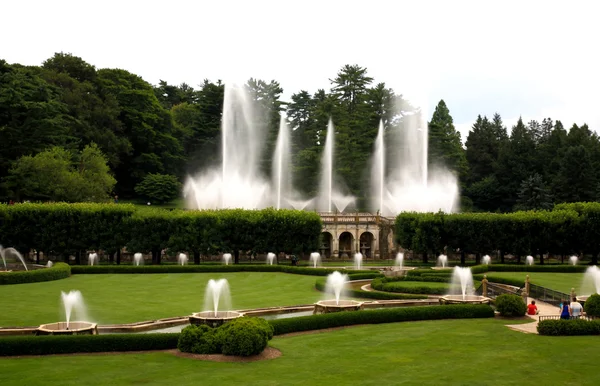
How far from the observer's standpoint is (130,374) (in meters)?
19.3

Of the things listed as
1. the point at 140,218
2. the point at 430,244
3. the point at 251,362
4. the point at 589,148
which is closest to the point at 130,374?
the point at 251,362

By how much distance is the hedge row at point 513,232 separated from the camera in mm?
62750

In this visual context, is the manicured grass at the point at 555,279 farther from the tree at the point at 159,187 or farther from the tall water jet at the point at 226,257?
the tree at the point at 159,187

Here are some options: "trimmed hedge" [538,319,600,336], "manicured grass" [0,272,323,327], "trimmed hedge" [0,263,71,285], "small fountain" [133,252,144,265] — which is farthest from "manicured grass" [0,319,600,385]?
"small fountain" [133,252,144,265]

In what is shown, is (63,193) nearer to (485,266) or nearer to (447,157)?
(485,266)

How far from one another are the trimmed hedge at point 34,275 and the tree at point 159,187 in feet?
136

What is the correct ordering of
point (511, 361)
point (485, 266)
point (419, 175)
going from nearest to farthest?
point (511, 361) < point (485, 266) < point (419, 175)

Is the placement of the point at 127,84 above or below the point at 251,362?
above

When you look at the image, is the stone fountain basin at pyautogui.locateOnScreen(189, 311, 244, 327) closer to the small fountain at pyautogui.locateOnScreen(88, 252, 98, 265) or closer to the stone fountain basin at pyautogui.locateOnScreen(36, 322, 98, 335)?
the stone fountain basin at pyautogui.locateOnScreen(36, 322, 98, 335)

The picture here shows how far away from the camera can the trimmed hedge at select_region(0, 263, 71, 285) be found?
44875 millimetres

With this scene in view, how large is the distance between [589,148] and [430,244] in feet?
170

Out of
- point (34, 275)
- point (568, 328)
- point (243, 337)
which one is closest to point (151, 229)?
point (34, 275)

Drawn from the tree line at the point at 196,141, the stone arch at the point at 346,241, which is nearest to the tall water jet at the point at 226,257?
the stone arch at the point at 346,241

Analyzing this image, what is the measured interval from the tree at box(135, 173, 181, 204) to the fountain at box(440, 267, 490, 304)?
177 feet
